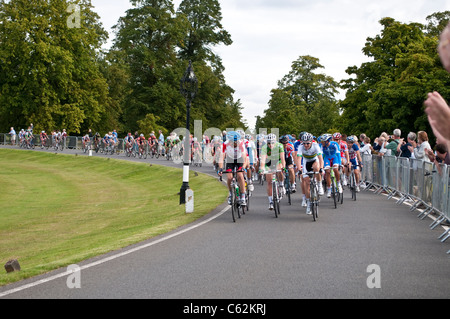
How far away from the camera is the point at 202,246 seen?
1104 centimetres

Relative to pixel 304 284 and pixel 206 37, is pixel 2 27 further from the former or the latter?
pixel 304 284

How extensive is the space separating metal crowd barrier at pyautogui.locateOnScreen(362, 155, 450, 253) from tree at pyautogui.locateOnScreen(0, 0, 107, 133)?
46291 millimetres

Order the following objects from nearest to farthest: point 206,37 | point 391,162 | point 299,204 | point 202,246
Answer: point 202,246 < point 299,204 < point 391,162 < point 206,37

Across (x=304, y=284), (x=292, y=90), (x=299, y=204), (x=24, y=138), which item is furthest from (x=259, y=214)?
(x=292, y=90)

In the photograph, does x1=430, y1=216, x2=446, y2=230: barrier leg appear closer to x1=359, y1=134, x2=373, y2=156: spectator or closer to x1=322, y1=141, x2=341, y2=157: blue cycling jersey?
x1=322, y1=141, x2=341, y2=157: blue cycling jersey

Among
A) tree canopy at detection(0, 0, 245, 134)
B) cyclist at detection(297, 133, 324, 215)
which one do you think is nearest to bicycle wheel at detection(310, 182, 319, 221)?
cyclist at detection(297, 133, 324, 215)

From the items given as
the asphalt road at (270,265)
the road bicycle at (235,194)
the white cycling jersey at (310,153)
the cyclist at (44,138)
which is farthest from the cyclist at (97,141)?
the asphalt road at (270,265)

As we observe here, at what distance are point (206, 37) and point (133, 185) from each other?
131 ft

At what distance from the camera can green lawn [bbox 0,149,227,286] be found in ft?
46.2

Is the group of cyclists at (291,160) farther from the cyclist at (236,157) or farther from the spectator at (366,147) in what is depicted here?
the spectator at (366,147)

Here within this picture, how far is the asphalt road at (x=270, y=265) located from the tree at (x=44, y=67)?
55.0 metres

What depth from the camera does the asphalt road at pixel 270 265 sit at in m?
7.39

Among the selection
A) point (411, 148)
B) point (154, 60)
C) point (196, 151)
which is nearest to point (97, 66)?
point (154, 60)

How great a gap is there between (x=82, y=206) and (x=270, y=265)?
20174 millimetres
